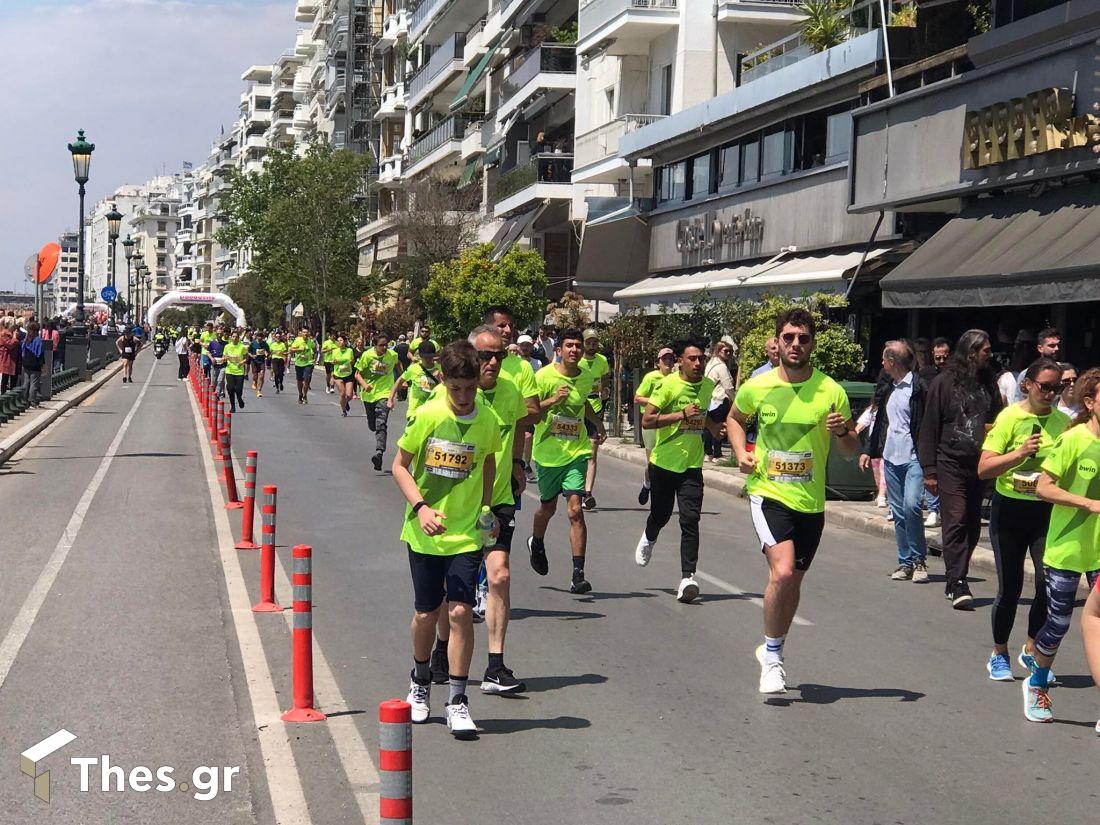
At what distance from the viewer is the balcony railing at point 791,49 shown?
25.5 m

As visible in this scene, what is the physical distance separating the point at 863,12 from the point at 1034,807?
22146 mm

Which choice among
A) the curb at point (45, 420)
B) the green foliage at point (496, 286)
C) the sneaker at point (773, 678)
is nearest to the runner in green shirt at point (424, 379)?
the sneaker at point (773, 678)

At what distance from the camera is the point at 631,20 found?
Result: 36.1 meters

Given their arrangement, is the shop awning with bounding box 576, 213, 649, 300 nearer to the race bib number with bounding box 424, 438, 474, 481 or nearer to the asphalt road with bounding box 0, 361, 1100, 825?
the asphalt road with bounding box 0, 361, 1100, 825

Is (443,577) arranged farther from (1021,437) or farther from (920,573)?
(920,573)

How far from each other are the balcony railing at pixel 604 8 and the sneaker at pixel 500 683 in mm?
30367

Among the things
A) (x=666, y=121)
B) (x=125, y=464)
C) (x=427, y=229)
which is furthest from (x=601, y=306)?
(x=125, y=464)

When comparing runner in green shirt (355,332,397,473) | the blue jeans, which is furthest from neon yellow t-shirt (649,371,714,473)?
runner in green shirt (355,332,397,473)

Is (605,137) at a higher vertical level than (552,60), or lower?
lower

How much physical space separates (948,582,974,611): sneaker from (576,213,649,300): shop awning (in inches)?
1016

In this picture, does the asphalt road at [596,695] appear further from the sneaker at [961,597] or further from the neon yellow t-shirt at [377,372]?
the neon yellow t-shirt at [377,372]

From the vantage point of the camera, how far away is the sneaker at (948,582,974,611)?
35.4 feet

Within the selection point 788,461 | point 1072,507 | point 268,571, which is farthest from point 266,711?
point 1072,507

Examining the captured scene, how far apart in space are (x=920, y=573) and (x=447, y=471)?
645 centimetres
